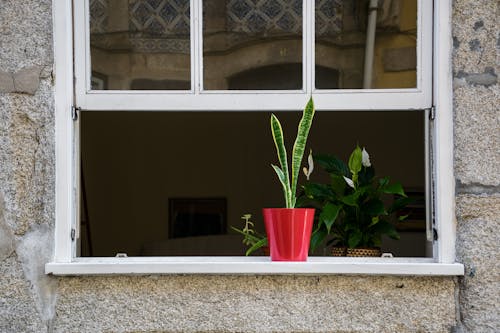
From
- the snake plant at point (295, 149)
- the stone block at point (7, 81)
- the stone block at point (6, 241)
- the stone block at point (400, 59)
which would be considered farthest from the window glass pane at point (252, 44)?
the stone block at point (6, 241)

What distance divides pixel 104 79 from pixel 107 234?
4837 millimetres

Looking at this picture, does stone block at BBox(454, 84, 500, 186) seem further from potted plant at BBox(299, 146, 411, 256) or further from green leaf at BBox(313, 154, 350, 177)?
green leaf at BBox(313, 154, 350, 177)

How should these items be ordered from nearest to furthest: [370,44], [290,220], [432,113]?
[290,220] → [432,113] → [370,44]

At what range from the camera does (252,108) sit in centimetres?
278

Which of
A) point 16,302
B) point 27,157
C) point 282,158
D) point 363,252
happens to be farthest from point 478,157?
point 16,302

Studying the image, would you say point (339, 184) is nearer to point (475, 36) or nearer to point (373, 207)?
point (373, 207)

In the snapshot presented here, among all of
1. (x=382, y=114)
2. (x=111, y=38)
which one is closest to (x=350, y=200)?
(x=111, y=38)

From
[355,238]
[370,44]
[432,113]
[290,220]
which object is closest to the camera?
[290,220]

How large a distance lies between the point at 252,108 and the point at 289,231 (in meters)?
0.47

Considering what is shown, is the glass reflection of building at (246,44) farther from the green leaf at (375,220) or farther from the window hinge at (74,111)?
the green leaf at (375,220)

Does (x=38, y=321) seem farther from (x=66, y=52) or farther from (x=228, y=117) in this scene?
(x=228, y=117)

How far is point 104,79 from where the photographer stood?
9.30 feet

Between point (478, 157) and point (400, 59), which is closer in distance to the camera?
point (478, 157)

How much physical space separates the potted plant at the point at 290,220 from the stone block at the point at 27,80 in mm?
822
